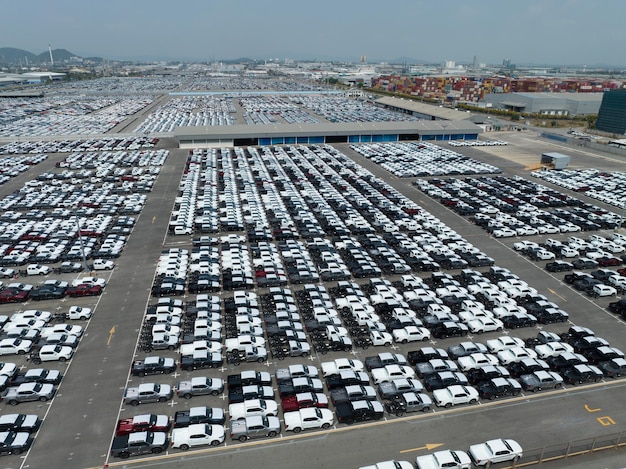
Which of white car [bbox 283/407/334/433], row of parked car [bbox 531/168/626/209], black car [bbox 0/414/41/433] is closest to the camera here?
black car [bbox 0/414/41/433]

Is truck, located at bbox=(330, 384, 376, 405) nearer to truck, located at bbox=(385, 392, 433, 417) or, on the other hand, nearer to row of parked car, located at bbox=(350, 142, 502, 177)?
truck, located at bbox=(385, 392, 433, 417)

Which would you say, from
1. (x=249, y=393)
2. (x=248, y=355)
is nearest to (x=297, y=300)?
(x=248, y=355)

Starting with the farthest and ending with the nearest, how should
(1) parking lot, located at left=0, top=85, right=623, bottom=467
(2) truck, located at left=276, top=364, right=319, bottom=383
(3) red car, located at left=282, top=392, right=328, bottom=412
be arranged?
1. (2) truck, located at left=276, top=364, right=319, bottom=383
2. (1) parking lot, located at left=0, top=85, right=623, bottom=467
3. (3) red car, located at left=282, top=392, right=328, bottom=412

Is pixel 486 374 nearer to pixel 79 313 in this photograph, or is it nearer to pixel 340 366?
pixel 340 366

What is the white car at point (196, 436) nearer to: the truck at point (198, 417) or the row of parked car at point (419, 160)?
the truck at point (198, 417)

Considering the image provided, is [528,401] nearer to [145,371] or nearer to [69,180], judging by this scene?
[145,371]

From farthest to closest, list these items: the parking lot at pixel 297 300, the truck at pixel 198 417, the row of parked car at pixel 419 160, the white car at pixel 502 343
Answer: the row of parked car at pixel 419 160
the white car at pixel 502 343
the parking lot at pixel 297 300
the truck at pixel 198 417

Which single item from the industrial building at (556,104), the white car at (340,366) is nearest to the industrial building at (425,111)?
the industrial building at (556,104)

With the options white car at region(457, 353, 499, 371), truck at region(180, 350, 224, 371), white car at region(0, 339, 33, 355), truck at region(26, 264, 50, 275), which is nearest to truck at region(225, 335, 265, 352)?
truck at region(180, 350, 224, 371)
